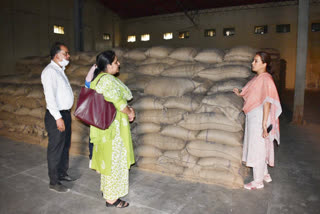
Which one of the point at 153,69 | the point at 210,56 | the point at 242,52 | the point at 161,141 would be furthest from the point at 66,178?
the point at 242,52

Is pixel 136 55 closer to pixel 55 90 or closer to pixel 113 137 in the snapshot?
pixel 55 90

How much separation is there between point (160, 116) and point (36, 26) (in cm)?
1206

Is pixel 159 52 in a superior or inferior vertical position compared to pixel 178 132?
superior

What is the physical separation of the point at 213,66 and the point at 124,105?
1.77m

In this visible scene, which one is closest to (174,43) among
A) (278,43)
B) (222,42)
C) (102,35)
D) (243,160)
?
(222,42)

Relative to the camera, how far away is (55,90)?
2490 millimetres

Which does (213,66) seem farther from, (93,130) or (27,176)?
(27,176)

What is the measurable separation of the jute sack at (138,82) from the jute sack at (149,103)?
349 mm

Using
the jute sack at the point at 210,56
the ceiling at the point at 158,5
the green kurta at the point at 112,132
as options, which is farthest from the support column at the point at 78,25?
the green kurta at the point at 112,132

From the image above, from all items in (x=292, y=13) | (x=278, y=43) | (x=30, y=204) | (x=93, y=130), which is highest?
(x=292, y=13)

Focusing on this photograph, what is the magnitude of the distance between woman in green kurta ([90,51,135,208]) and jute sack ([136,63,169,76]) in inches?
62.5

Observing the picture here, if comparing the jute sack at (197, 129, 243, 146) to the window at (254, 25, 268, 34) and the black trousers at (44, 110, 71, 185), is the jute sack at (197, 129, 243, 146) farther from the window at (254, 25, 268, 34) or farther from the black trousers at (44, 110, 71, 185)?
the window at (254, 25, 268, 34)

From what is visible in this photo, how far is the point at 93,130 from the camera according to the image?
2.21 metres

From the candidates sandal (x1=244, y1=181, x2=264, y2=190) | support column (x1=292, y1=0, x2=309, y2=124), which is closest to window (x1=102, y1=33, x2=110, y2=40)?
support column (x1=292, y1=0, x2=309, y2=124)
